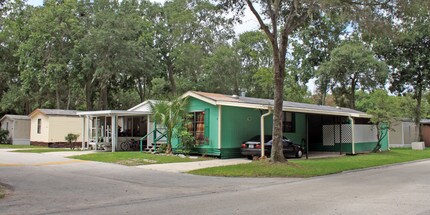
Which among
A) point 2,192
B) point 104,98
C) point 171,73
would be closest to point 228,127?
point 2,192

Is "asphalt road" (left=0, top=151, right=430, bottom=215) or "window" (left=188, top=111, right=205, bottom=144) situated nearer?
"asphalt road" (left=0, top=151, right=430, bottom=215)

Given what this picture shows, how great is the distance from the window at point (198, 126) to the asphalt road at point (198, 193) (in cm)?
586

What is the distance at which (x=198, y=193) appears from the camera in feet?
33.6

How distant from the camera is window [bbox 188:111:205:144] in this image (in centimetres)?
2056

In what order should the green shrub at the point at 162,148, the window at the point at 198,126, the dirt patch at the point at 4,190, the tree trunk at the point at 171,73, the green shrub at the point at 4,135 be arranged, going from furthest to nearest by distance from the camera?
1. the tree trunk at the point at 171,73
2. the green shrub at the point at 4,135
3. the green shrub at the point at 162,148
4. the window at the point at 198,126
5. the dirt patch at the point at 4,190

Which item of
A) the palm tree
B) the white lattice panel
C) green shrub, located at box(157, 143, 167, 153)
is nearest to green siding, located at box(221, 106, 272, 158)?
the palm tree

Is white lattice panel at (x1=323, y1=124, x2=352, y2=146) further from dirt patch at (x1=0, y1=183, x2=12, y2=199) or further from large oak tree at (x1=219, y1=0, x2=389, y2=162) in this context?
dirt patch at (x1=0, y1=183, x2=12, y2=199)

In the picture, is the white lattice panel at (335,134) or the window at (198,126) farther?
the white lattice panel at (335,134)

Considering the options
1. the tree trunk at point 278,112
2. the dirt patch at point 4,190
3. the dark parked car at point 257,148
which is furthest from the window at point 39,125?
the tree trunk at point 278,112

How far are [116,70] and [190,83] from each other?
950cm

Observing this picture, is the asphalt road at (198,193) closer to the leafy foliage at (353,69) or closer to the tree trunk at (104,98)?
the leafy foliage at (353,69)

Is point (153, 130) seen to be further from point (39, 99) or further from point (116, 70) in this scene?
point (39, 99)

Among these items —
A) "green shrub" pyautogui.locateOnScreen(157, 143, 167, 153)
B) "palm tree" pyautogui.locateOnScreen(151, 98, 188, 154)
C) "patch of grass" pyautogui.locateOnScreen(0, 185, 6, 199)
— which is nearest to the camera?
"patch of grass" pyautogui.locateOnScreen(0, 185, 6, 199)

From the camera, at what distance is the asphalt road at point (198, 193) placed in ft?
26.1
